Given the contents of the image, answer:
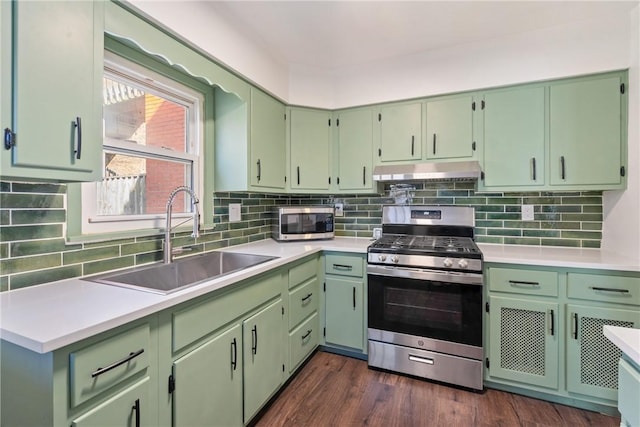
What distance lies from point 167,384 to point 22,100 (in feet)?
3.58

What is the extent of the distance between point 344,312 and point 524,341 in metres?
1.21

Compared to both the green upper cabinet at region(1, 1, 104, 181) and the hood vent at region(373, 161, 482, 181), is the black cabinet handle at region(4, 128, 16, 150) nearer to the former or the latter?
the green upper cabinet at region(1, 1, 104, 181)

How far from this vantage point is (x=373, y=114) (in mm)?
2596

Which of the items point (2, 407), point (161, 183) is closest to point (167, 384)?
point (2, 407)

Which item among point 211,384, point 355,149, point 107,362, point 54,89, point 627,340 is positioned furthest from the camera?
point 355,149

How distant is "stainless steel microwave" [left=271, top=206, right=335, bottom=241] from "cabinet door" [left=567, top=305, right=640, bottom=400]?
180 cm

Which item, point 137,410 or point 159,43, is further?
point 159,43

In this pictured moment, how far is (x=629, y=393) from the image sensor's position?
0.77 metres

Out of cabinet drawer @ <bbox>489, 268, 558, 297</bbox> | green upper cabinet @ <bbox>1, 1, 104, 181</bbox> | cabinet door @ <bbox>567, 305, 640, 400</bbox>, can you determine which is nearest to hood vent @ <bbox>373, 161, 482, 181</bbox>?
cabinet drawer @ <bbox>489, 268, 558, 297</bbox>

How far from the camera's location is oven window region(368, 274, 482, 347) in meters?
1.96

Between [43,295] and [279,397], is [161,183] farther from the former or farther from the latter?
[279,397]

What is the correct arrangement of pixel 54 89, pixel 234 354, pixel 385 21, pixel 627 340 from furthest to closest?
pixel 385 21 < pixel 234 354 < pixel 54 89 < pixel 627 340

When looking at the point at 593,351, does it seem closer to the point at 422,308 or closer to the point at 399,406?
the point at 422,308

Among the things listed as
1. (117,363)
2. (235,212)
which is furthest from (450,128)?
(117,363)
